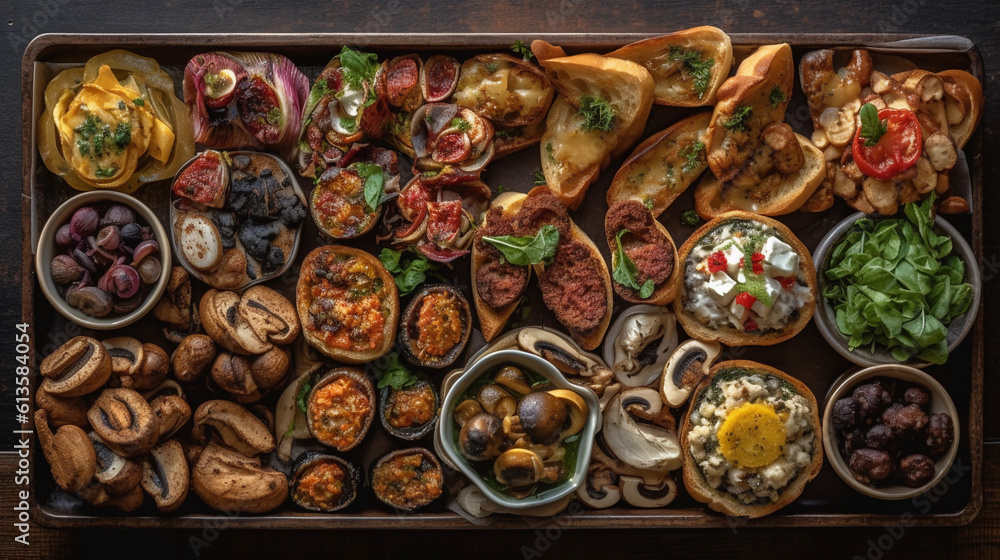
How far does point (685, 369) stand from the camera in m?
4.18

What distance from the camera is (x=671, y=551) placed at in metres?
4.45

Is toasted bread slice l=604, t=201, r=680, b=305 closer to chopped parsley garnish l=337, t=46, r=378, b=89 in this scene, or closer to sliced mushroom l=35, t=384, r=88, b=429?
chopped parsley garnish l=337, t=46, r=378, b=89

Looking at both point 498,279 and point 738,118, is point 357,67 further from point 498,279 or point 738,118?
point 738,118

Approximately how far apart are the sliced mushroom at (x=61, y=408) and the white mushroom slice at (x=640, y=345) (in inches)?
127

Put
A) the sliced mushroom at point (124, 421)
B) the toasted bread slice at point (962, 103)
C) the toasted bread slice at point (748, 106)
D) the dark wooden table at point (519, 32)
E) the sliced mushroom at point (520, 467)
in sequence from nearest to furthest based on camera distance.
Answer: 1. the sliced mushroom at point (520, 467)
2. the sliced mushroom at point (124, 421)
3. the toasted bread slice at point (748, 106)
4. the toasted bread slice at point (962, 103)
5. the dark wooden table at point (519, 32)

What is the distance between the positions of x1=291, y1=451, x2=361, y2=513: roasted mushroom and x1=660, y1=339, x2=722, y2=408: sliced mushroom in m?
2.01

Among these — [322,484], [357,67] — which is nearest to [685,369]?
[322,484]

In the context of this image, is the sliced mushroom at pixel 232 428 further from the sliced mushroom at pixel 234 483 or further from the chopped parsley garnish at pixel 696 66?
the chopped parsley garnish at pixel 696 66

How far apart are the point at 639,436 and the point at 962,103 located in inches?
112

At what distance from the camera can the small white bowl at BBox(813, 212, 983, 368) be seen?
412 centimetres

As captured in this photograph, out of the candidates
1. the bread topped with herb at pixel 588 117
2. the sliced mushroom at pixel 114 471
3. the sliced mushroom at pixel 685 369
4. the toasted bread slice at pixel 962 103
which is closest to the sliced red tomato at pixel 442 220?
the bread topped with herb at pixel 588 117

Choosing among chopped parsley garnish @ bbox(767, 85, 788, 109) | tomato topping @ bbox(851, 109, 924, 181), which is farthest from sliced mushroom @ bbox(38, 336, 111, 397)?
tomato topping @ bbox(851, 109, 924, 181)

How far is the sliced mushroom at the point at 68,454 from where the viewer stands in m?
3.88

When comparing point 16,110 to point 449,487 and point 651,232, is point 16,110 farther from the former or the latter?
point 651,232
